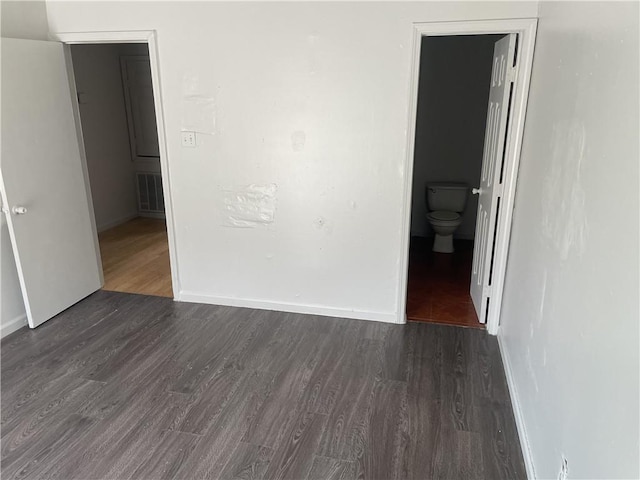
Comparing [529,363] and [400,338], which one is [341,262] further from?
[529,363]

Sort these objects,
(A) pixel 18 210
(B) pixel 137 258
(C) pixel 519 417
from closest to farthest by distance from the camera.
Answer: (C) pixel 519 417
(A) pixel 18 210
(B) pixel 137 258

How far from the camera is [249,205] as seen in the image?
10.6ft

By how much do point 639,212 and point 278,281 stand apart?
8.26ft

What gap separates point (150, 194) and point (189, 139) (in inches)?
114

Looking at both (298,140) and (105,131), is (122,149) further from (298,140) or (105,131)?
(298,140)

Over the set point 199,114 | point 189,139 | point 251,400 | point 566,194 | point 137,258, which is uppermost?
point 199,114

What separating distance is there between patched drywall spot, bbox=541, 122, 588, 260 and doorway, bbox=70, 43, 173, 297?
3.40 metres

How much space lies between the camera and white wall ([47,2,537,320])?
277cm

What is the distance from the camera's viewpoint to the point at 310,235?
3.20 metres

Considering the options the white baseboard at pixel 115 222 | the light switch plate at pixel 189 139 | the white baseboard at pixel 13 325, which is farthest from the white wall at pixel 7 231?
the white baseboard at pixel 115 222

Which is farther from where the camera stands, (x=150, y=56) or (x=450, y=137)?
(x=450, y=137)

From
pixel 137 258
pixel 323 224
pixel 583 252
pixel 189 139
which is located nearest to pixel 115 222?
pixel 137 258

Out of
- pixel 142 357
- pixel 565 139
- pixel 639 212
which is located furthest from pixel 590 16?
pixel 142 357

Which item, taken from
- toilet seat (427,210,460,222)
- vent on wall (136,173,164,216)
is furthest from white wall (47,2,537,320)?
vent on wall (136,173,164,216)
